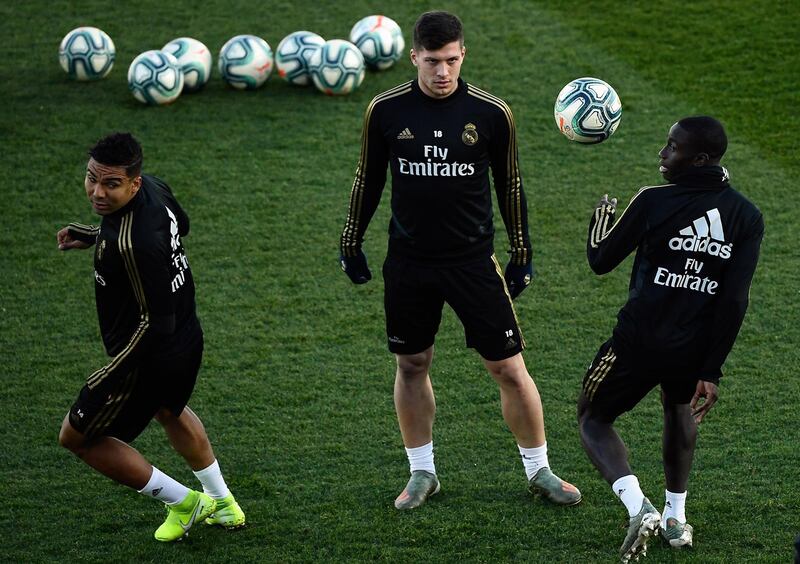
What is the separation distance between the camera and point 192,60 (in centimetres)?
944

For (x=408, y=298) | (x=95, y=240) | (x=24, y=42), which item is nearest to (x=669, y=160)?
(x=408, y=298)

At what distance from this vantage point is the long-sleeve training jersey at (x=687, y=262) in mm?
4184

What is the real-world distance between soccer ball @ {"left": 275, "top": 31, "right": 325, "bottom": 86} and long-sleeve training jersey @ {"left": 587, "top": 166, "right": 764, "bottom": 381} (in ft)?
18.1

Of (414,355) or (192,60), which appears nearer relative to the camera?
(414,355)

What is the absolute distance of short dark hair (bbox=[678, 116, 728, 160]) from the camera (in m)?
4.15

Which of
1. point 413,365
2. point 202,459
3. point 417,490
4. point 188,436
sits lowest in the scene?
point 417,490

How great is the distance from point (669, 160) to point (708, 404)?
90cm

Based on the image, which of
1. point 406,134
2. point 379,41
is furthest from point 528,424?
point 379,41

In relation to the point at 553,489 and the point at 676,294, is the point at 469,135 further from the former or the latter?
the point at 553,489

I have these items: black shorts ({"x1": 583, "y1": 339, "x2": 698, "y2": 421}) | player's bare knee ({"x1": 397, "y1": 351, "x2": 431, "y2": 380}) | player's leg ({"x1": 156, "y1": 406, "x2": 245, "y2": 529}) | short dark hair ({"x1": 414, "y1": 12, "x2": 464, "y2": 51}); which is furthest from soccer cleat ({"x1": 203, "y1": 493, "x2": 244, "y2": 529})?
short dark hair ({"x1": 414, "y1": 12, "x2": 464, "y2": 51})

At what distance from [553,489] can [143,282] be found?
6.38 feet

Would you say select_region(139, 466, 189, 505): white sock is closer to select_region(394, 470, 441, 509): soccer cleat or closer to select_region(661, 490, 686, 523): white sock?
select_region(394, 470, 441, 509): soccer cleat

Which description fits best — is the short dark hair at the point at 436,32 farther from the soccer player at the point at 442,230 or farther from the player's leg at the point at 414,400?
the player's leg at the point at 414,400

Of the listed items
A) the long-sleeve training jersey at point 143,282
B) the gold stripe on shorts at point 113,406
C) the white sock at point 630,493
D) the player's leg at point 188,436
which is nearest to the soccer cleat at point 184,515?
the player's leg at point 188,436
